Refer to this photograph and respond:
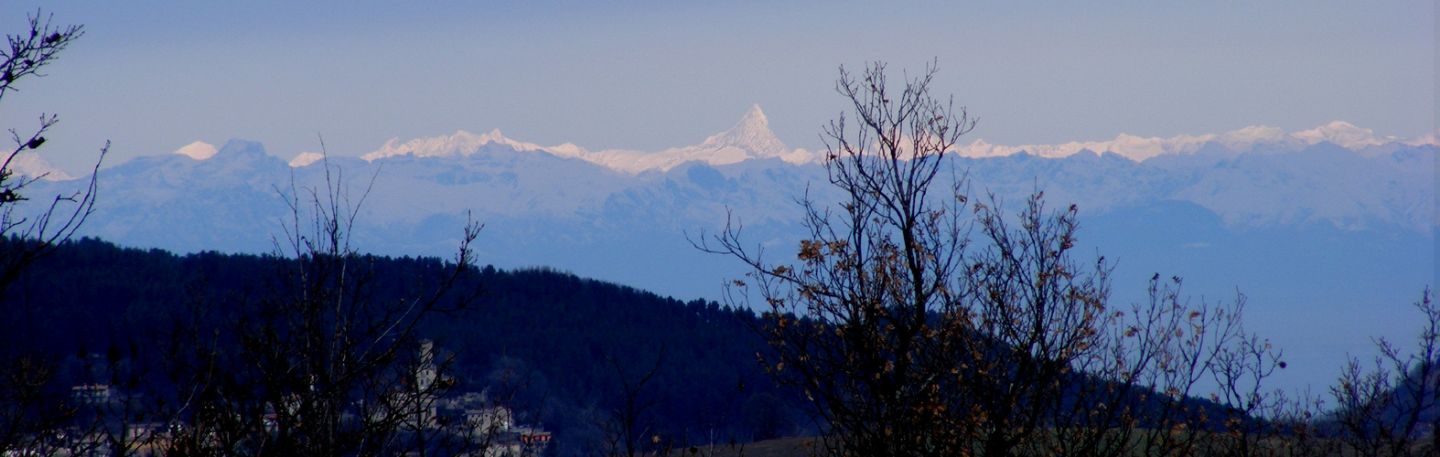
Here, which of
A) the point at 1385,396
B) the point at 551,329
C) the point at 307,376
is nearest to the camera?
the point at 307,376

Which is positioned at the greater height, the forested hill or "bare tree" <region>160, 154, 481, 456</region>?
the forested hill

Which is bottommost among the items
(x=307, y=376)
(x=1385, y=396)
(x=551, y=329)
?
(x=307, y=376)

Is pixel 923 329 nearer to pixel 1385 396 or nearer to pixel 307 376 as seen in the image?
pixel 307 376

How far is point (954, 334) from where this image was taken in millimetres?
13820

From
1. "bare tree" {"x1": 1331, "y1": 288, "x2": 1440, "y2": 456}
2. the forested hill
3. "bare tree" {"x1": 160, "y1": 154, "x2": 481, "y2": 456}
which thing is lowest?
"bare tree" {"x1": 160, "y1": 154, "x2": 481, "y2": 456}

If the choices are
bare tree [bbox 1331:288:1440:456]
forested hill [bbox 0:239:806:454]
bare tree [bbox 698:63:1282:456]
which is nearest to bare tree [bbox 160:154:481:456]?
bare tree [bbox 698:63:1282:456]

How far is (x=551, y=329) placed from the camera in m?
134

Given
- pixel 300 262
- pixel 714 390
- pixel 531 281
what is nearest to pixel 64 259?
pixel 531 281

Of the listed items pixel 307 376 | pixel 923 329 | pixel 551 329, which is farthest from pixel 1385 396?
pixel 551 329

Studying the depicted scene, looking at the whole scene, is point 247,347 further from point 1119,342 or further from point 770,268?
point 1119,342

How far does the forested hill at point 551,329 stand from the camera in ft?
332

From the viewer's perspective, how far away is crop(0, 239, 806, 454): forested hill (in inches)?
3989

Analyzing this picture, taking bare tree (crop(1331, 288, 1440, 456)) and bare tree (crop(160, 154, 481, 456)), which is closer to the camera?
bare tree (crop(160, 154, 481, 456))

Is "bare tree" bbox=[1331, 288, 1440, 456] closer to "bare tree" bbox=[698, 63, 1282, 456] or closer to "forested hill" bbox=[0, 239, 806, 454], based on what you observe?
"bare tree" bbox=[698, 63, 1282, 456]
